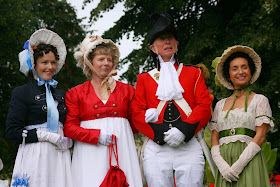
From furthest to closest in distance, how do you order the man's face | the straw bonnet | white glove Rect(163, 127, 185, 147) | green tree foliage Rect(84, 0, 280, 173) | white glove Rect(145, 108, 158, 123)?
green tree foliage Rect(84, 0, 280, 173)
the straw bonnet
the man's face
white glove Rect(145, 108, 158, 123)
white glove Rect(163, 127, 185, 147)

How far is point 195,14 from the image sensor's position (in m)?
10.1

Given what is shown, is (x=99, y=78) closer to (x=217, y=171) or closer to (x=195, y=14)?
(x=217, y=171)

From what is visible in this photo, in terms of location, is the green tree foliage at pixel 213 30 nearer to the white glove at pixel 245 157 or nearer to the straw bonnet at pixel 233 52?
the straw bonnet at pixel 233 52

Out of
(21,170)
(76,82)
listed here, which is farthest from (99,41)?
A: (76,82)

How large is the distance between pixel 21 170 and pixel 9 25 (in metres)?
7.52

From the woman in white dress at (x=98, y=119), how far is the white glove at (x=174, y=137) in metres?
0.58

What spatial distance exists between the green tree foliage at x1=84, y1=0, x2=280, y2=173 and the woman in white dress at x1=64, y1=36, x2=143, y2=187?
12.6 ft

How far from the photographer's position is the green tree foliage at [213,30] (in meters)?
7.90

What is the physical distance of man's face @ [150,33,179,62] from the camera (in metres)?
4.55

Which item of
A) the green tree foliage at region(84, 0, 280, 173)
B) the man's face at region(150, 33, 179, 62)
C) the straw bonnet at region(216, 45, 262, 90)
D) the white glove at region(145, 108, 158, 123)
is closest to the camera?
the white glove at region(145, 108, 158, 123)

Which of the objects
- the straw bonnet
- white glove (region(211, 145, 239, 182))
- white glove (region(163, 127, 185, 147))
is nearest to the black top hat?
the straw bonnet

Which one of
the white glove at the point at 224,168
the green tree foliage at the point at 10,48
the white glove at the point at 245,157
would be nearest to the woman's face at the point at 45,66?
the white glove at the point at 224,168

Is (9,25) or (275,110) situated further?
(9,25)

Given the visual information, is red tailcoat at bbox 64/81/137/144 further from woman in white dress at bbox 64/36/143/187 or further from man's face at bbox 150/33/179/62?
man's face at bbox 150/33/179/62
